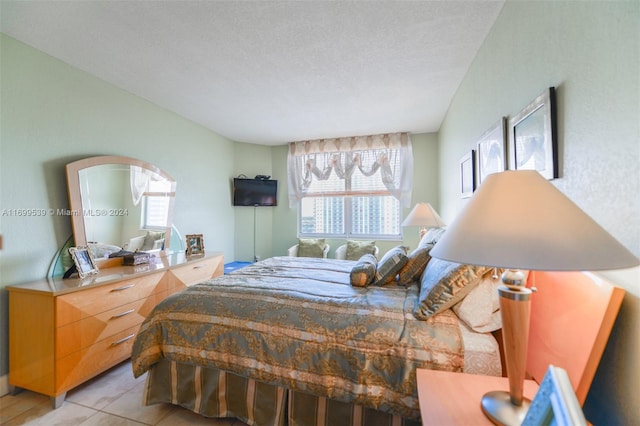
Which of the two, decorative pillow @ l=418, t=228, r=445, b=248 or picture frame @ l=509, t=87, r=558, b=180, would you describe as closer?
picture frame @ l=509, t=87, r=558, b=180

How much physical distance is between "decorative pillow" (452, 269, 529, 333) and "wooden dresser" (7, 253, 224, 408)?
2.53 m

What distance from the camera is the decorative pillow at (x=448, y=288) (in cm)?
133

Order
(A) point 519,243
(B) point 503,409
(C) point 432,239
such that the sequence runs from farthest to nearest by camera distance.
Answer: (C) point 432,239 → (B) point 503,409 → (A) point 519,243

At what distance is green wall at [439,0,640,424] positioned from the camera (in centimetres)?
75

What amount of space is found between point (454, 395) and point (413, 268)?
42.1 inches

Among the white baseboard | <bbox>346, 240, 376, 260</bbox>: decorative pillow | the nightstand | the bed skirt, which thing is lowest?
the white baseboard

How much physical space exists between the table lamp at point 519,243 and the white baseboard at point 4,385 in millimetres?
3034

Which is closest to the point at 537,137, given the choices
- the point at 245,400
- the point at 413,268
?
the point at 413,268

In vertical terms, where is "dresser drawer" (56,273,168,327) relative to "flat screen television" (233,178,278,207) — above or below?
below

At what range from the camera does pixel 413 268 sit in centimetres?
197

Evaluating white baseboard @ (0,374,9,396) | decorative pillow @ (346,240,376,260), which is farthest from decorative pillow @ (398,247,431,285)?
white baseboard @ (0,374,9,396)

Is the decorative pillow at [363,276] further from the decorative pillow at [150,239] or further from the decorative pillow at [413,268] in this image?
the decorative pillow at [150,239]

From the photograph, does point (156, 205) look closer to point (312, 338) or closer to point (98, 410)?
point (98, 410)

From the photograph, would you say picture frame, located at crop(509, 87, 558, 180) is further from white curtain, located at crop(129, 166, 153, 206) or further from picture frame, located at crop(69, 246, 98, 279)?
white curtain, located at crop(129, 166, 153, 206)
